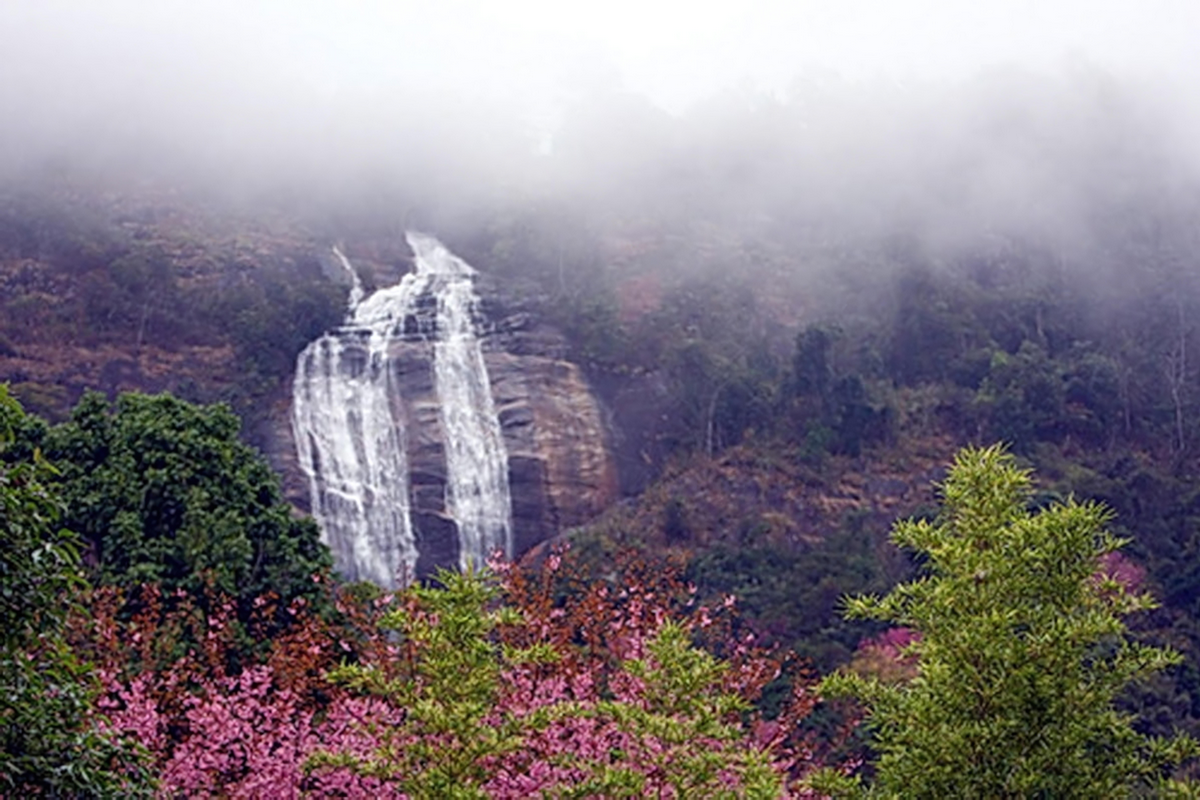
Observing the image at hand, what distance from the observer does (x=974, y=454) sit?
10109mm

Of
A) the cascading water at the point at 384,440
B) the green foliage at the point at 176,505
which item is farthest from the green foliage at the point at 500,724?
the cascading water at the point at 384,440

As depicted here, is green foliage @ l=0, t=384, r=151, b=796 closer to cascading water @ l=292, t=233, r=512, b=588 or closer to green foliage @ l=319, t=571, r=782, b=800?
green foliage @ l=319, t=571, r=782, b=800

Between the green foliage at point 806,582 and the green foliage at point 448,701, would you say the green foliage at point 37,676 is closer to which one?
the green foliage at point 448,701

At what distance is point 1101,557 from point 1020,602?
895 mm

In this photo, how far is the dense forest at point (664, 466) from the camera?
9.29 m

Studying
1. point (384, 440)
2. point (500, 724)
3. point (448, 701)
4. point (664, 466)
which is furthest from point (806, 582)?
point (448, 701)

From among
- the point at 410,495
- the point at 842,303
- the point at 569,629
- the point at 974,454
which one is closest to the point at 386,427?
the point at 410,495

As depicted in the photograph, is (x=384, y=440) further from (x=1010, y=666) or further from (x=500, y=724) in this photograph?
(x=1010, y=666)

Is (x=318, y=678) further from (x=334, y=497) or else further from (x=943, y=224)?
(x=943, y=224)

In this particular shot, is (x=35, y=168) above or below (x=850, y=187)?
above

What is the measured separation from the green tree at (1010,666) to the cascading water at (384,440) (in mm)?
24363

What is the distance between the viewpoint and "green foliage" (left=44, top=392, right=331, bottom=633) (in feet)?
58.5

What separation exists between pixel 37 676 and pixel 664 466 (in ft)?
110

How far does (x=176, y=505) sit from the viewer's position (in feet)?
61.8
